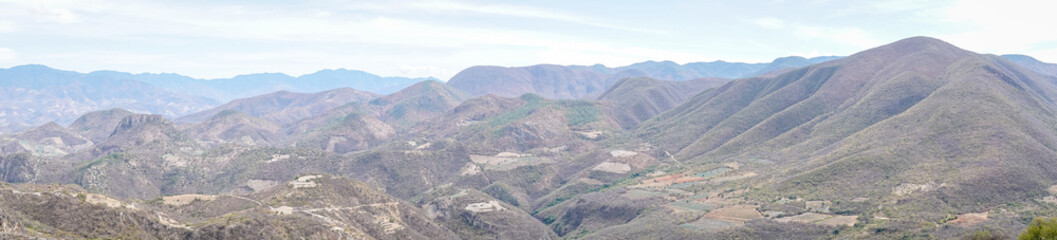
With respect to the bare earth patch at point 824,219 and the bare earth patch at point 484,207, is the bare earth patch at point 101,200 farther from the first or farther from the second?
the bare earth patch at point 824,219

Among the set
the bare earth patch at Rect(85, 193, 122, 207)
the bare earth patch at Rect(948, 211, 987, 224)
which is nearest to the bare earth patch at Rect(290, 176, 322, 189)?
the bare earth patch at Rect(85, 193, 122, 207)

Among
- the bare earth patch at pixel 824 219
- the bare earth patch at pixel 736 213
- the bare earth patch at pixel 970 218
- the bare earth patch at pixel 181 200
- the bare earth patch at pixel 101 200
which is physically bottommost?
the bare earth patch at pixel 736 213

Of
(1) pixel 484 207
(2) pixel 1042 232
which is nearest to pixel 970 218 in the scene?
(2) pixel 1042 232

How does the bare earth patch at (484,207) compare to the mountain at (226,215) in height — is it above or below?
below

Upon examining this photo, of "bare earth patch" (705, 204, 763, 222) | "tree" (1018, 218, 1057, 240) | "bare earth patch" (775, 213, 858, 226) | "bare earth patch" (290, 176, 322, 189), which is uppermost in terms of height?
"tree" (1018, 218, 1057, 240)

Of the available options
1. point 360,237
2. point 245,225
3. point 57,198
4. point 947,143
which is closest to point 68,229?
point 57,198

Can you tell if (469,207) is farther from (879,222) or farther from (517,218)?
(879,222)

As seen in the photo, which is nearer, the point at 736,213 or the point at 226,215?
the point at 226,215

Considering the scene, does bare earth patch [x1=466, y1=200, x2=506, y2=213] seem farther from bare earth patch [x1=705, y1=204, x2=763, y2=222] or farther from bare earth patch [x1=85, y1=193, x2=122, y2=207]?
bare earth patch [x1=85, y1=193, x2=122, y2=207]

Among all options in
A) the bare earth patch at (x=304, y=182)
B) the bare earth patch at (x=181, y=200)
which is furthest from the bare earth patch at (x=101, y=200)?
the bare earth patch at (x=304, y=182)

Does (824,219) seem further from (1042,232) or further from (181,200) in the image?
(181,200)

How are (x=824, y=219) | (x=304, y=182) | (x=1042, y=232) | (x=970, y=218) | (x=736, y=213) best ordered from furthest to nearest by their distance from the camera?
1. (x=736, y=213)
2. (x=304, y=182)
3. (x=824, y=219)
4. (x=970, y=218)
5. (x=1042, y=232)

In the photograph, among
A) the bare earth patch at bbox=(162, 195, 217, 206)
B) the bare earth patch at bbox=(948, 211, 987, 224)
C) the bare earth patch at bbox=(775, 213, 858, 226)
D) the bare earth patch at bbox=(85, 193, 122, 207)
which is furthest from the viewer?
the bare earth patch at bbox=(775, 213, 858, 226)
